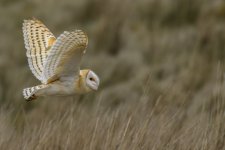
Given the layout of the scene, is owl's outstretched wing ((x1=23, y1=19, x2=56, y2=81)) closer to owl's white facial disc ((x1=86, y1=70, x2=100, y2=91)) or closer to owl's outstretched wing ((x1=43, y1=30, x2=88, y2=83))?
owl's outstretched wing ((x1=43, y1=30, x2=88, y2=83))

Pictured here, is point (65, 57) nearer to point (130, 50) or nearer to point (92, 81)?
point (92, 81)

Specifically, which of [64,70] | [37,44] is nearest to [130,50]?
[37,44]

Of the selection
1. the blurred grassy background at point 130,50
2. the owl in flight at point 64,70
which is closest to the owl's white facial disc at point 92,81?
the owl in flight at point 64,70

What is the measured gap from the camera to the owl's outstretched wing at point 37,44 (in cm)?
457

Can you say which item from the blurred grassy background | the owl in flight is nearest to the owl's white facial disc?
the owl in flight

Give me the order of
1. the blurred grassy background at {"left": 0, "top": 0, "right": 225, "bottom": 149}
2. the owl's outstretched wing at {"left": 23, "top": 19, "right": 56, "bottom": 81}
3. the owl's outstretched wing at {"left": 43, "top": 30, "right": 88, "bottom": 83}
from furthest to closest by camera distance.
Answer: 1. the blurred grassy background at {"left": 0, "top": 0, "right": 225, "bottom": 149}
2. the owl's outstretched wing at {"left": 23, "top": 19, "right": 56, "bottom": 81}
3. the owl's outstretched wing at {"left": 43, "top": 30, "right": 88, "bottom": 83}

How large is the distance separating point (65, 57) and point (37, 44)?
0.47 meters

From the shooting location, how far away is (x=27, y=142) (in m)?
4.44

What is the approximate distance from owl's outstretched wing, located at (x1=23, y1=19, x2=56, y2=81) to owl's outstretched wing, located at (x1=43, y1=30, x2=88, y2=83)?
0.12 meters

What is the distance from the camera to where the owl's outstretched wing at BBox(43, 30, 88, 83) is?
13.6 ft

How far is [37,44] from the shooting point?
15.5 feet

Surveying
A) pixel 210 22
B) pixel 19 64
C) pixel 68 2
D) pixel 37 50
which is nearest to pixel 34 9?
pixel 68 2

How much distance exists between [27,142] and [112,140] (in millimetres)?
404

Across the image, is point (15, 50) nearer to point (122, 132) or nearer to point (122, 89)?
point (122, 89)
